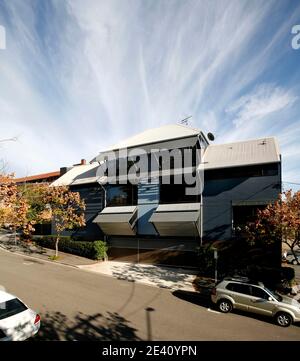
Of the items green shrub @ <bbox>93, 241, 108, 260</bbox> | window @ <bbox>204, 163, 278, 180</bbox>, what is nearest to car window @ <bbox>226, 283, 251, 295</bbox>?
window @ <bbox>204, 163, 278, 180</bbox>

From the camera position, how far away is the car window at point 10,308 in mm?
8738

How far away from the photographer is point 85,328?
412 inches

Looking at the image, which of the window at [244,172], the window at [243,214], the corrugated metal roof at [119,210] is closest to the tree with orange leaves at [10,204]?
the corrugated metal roof at [119,210]

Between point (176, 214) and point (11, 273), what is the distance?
13190 millimetres

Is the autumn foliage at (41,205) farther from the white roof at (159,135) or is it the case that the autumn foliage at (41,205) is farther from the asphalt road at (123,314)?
the white roof at (159,135)

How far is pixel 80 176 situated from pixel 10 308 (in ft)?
75.3

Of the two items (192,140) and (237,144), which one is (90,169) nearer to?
(192,140)

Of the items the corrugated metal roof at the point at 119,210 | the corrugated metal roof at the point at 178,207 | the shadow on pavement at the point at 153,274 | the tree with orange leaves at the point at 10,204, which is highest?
the tree with orange leaves at the point at 10,204

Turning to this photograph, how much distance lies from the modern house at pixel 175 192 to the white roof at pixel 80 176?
1679 millimetres

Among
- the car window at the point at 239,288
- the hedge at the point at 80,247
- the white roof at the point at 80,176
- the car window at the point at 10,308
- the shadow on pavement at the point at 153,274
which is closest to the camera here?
the car window at the point at 10,308

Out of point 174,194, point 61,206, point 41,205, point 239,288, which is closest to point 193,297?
point 239,288

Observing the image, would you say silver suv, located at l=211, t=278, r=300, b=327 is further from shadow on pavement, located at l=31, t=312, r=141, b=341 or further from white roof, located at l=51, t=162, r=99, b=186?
white roof, located at l=51, t=162, r=99, b=186

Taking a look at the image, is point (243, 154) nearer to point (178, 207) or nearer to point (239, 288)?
point (178, 207)

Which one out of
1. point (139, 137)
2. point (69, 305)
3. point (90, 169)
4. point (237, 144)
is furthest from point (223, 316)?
point (90, 169)
